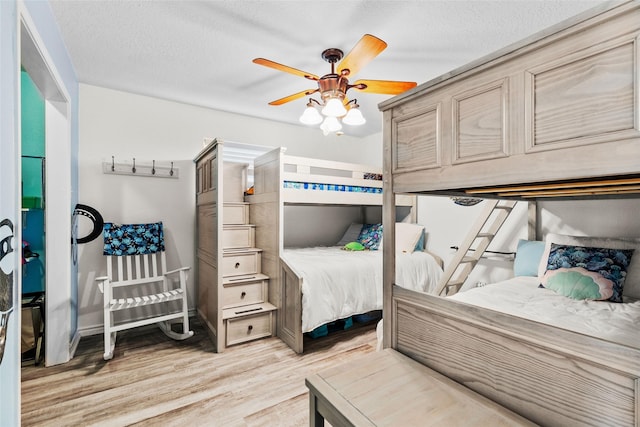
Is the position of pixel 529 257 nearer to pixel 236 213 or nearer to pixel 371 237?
pixel 371 237

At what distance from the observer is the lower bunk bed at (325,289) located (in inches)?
97.7

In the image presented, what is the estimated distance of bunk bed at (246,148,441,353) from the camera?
2531 mm

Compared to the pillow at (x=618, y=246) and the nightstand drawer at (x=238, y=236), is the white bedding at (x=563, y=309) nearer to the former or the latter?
the pillow at (x=618, y=246)

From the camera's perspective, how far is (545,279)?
2.00 meters

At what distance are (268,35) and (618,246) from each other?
279 centimetres

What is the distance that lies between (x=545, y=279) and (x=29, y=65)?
354 centimetres

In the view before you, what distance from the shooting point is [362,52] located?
1.75 metres

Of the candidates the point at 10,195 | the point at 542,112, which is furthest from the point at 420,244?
the point at 10,195

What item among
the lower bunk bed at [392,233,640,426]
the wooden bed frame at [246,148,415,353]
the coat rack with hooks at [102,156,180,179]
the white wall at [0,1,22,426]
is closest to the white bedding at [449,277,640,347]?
the lower bunk bed at [392,233,640,426]

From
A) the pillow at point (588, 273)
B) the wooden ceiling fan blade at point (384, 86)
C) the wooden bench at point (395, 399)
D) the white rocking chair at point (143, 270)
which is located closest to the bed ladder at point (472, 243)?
the pillow at point (588, 273)

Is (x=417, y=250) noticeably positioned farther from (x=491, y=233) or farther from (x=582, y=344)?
(x=582, y=344)

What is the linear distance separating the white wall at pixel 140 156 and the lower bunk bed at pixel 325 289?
1467 mm

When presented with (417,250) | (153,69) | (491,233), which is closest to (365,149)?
(417,250)

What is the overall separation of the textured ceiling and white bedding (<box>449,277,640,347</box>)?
1752 millimetres
